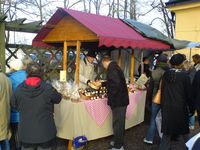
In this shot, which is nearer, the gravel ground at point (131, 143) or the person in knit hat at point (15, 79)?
the person in knit hat at point (15, 79)

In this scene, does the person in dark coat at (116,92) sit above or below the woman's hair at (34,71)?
below

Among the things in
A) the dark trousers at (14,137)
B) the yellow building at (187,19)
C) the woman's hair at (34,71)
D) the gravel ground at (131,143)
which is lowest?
the gravel ground at (131,143)

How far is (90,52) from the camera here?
6801mm

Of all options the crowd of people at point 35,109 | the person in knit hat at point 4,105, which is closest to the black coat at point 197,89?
the crowd of people at point 35,109

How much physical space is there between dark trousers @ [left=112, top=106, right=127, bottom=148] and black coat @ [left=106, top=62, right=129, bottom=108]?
146 mm

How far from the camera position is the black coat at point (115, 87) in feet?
17.7

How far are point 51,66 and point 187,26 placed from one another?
9164 mm

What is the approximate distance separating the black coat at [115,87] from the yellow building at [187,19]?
27.9 feet

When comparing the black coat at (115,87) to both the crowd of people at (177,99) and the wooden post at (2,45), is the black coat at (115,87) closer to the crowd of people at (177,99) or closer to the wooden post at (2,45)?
the crowd of people at (177,99)

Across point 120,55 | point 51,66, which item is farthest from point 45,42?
point 120,55

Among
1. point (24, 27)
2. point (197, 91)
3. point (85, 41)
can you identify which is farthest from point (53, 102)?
point (24, 27)

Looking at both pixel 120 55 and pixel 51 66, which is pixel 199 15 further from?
pixel 51 66

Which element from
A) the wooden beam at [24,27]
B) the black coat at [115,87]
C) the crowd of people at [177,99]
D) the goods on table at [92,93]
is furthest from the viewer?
the wooden beam at [24,27]

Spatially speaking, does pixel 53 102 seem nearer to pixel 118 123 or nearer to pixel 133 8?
pixel 118 123
